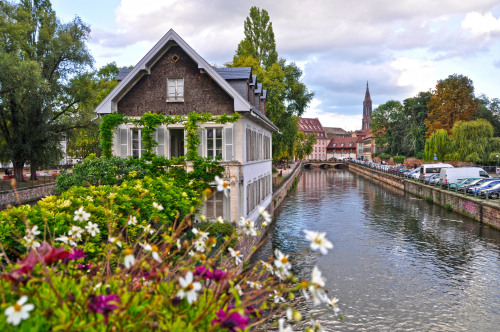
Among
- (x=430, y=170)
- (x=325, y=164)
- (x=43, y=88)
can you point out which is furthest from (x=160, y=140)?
(x=325, y=164)

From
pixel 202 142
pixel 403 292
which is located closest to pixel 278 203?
pixel 202 142

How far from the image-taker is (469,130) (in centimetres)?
5828

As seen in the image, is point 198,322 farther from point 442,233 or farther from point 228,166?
point 442,233

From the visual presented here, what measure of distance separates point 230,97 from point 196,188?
491 cm

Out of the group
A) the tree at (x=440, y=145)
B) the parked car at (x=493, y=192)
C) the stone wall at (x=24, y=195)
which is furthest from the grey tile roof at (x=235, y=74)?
the tree at (x=440, y=145)

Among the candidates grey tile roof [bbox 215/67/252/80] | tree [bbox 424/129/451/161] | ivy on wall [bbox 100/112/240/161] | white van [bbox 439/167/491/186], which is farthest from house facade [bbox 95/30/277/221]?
tree [bbox 424/129/451/161]

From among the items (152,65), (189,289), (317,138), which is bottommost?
(189,289)

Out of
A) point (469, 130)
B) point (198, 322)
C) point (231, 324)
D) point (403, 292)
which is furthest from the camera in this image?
point (469, 130)

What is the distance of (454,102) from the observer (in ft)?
232

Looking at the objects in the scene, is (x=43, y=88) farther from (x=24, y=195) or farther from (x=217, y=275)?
(x=217, y=275)

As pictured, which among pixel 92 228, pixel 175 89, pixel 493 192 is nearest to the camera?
pixel 92 228

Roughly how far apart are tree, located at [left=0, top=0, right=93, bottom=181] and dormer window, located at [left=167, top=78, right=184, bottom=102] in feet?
52.2

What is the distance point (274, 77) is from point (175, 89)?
20086 mm

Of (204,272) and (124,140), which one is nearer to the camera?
(204,272)
